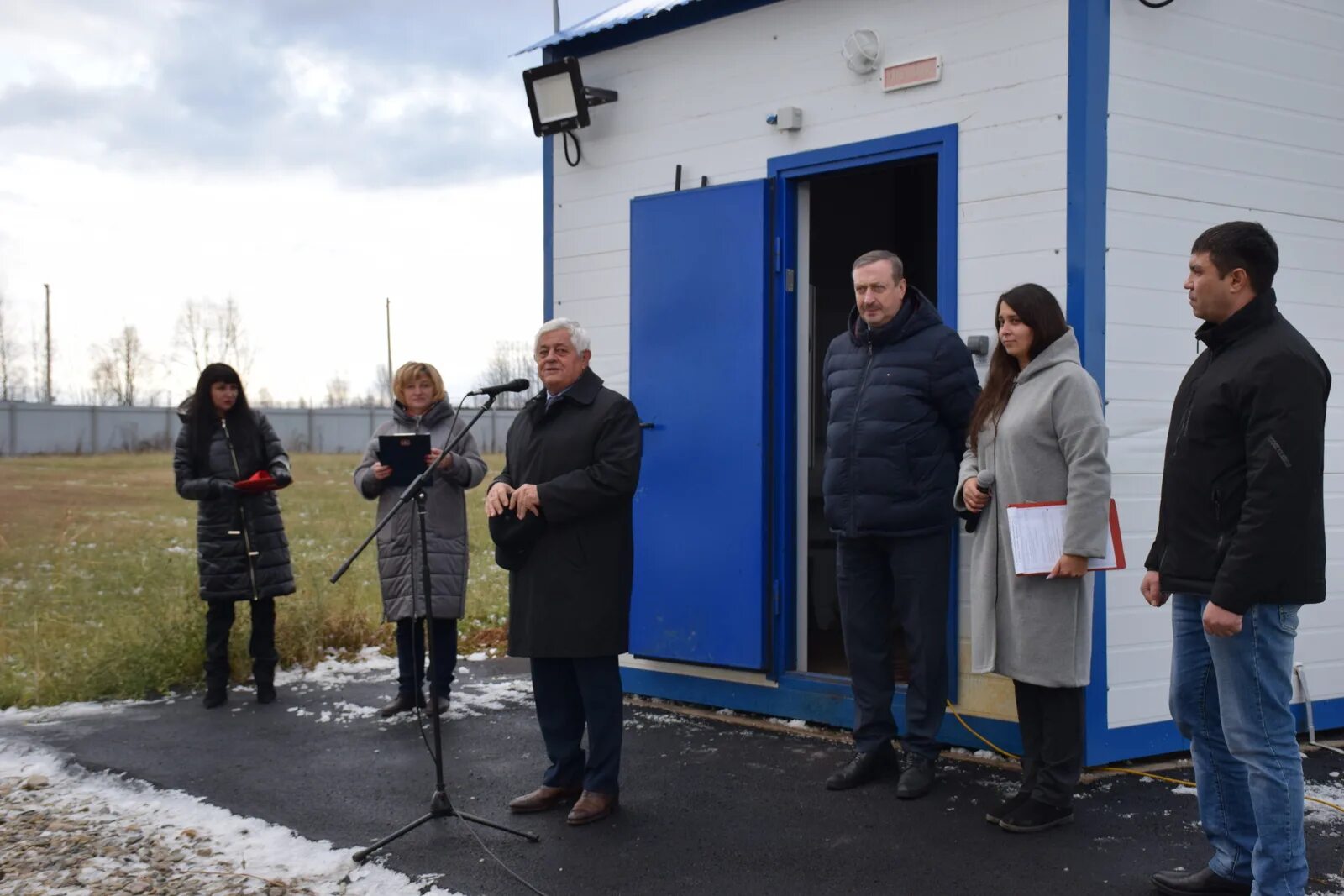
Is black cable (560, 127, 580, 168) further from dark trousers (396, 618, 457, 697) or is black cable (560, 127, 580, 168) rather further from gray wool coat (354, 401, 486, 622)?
dark trousers (396, 618, 457, 697)

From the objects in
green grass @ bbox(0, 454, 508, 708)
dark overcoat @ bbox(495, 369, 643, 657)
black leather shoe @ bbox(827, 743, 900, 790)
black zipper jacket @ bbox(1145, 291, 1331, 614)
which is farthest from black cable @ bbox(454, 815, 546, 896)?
green grass @ bbox(0, 454, 508, 708)

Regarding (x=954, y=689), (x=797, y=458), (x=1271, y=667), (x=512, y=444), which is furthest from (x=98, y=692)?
(x=1271, y=667)

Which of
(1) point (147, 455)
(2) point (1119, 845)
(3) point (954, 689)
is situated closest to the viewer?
(2) point (1119, 845)

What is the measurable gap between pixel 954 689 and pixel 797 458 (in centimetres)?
122

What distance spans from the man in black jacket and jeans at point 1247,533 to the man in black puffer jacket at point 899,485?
116cm

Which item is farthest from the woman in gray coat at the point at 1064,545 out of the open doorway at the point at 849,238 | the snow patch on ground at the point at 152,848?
the open doorway at the point at 849,238

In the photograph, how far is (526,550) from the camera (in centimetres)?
427

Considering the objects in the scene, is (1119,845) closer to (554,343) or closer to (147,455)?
(554,343)

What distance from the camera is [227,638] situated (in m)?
6.29

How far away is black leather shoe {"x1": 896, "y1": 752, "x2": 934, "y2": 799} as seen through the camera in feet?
14.5

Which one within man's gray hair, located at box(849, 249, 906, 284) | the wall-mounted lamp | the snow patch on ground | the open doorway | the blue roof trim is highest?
the blue roof trim

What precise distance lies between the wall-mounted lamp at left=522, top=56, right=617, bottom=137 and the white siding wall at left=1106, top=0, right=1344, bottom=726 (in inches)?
97.9

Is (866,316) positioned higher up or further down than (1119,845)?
higher up

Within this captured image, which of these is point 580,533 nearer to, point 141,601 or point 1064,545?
point 1064,545
